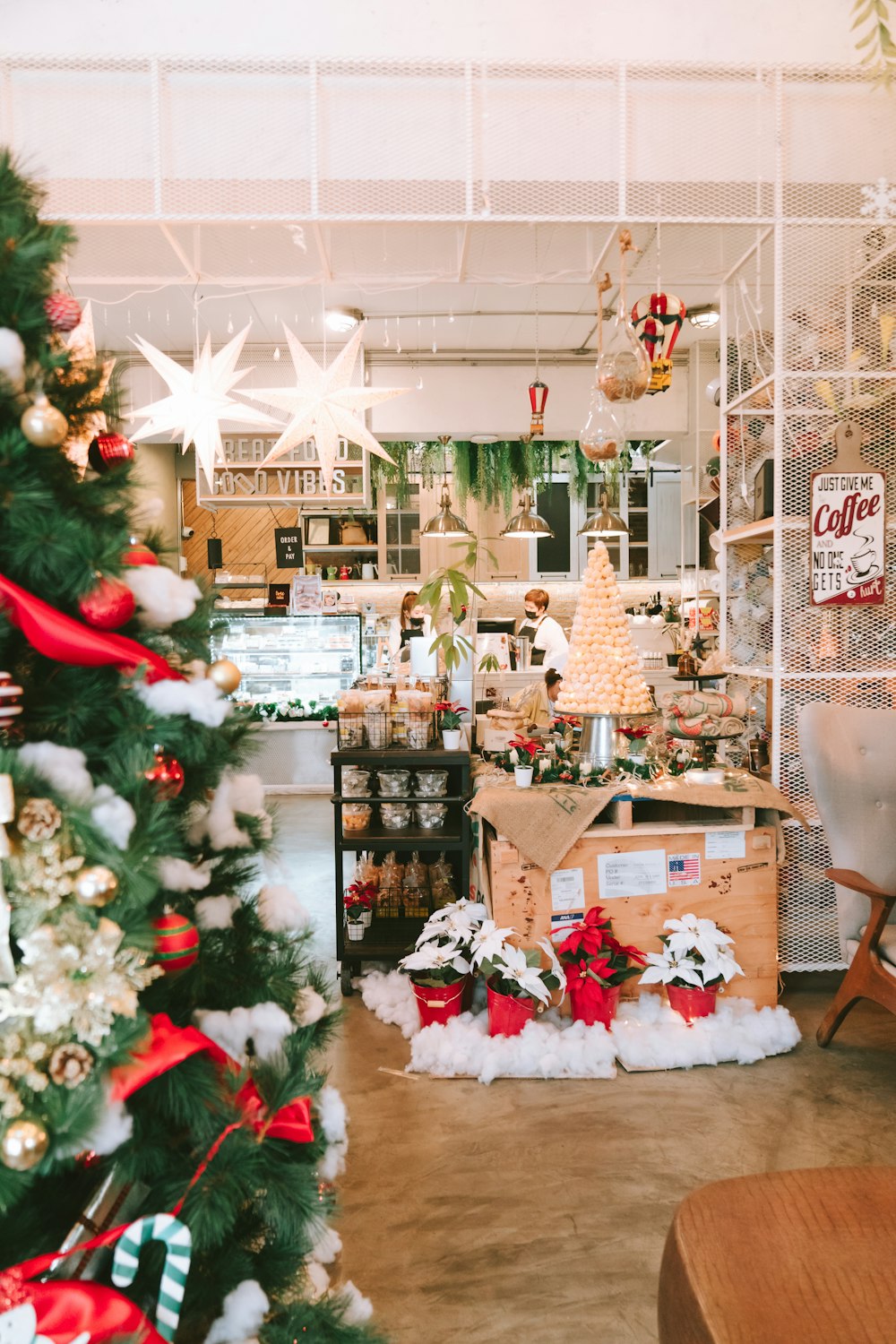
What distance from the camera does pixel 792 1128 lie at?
2732mm

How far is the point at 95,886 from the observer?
1038mm

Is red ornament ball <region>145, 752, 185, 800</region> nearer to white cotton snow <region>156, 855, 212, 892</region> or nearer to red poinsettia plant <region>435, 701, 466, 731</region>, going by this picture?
white cotton snow <region>156, 855, 212, 892</region>

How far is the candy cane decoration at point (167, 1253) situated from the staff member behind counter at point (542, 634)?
6.42m

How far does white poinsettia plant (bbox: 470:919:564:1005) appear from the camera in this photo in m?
3.13

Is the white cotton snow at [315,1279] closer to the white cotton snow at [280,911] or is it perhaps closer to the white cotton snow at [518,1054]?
the white cotton snow at [280,911]

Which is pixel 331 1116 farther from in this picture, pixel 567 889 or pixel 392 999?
pixel 392 999

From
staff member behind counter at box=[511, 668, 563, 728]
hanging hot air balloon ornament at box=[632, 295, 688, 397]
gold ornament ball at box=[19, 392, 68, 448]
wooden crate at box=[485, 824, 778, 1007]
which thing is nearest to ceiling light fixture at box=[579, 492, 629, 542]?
staff member behind counter at box=[511, 668, 563, 728]

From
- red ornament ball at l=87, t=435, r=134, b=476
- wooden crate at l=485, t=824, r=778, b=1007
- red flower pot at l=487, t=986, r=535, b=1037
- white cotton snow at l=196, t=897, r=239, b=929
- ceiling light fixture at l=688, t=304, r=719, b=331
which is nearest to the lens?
red ornament ball at l=87, t=435, r=134, b=476

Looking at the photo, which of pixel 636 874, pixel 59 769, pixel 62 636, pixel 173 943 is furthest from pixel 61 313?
pixel 636 874

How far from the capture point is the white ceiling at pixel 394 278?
4379 millimetres

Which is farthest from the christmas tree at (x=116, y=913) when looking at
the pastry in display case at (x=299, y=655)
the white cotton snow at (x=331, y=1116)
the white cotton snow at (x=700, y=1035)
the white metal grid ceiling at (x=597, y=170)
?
the pastry in display case at (x=299, y=655)

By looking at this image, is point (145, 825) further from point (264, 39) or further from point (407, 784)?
point (264, 39)

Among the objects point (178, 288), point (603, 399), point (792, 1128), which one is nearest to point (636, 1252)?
point (792, 1128)

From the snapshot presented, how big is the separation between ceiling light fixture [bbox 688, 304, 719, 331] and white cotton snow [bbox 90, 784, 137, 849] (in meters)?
6.98
